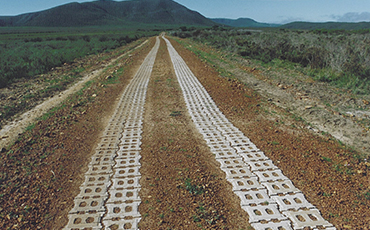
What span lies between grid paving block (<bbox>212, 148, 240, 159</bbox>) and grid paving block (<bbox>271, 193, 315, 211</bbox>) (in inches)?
55.9

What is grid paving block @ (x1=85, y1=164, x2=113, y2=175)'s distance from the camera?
187 inches

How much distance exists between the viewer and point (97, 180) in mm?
4520

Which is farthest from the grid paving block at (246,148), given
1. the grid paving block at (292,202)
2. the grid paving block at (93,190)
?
the grid paving block at (93,190)

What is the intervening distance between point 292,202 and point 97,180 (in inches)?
132

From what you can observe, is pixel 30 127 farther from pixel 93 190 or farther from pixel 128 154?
pixel 93 190

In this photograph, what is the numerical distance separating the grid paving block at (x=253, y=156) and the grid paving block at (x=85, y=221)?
2.97 m

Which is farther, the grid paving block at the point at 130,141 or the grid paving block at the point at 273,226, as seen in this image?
the grid paving block at the point at 130,141

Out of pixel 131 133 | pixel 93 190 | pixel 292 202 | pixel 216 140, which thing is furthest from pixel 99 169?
pixel 292 202

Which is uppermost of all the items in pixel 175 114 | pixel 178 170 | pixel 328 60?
pixel 328 60

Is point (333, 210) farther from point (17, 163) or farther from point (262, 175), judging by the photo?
point (17, 163)

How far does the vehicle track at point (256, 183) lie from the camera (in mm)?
3555

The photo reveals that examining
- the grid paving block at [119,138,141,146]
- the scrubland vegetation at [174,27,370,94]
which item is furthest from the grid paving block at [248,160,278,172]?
the scrubland vegetation at [174,27,370,94]

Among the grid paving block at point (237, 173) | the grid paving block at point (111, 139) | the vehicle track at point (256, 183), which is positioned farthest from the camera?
the grid paving block at point (111, 139)

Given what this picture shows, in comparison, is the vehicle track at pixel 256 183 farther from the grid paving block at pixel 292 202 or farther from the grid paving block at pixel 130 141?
the grid paving block at pixel 130 141
